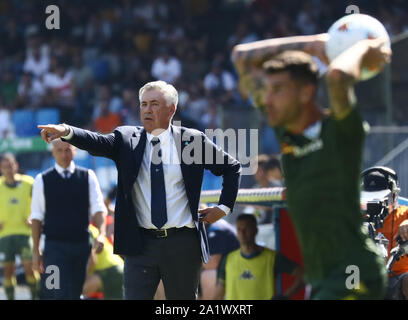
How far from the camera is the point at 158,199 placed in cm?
557

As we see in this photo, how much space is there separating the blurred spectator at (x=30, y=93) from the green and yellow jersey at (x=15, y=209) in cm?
716

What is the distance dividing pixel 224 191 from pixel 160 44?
13.2m

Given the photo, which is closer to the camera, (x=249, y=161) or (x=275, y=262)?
(x=275, y=262)

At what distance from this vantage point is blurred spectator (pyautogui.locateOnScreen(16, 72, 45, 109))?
17719 mm

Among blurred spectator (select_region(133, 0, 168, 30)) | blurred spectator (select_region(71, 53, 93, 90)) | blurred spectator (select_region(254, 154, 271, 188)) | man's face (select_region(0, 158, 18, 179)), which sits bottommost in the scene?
blurred spectator (select_region(254, 154, 271, 188))

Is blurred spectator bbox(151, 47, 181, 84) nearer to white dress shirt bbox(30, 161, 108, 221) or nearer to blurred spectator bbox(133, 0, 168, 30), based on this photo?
blurred spectator bbox(133, 0, 168, 30)

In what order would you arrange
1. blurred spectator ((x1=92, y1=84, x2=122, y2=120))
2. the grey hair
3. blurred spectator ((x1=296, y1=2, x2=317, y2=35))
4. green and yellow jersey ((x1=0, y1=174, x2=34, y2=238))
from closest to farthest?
the grey hair < green and yellow jersey ((x1=0, y1=174, x2=34, y2=238)) < blurred spectator ((x1=296, y1=2, x2=317, y2=35)) < blurred spectator ((x1=92, y1=84, x2=122, y2=120))

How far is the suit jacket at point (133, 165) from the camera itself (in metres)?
5.52

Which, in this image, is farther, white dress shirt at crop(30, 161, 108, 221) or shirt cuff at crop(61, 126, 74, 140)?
white dress shirt at crop(30, 161, 108, 221)

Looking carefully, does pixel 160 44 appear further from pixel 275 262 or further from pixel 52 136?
pixel 52 136

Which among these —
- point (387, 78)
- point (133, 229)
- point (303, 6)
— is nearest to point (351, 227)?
point (133, 229)

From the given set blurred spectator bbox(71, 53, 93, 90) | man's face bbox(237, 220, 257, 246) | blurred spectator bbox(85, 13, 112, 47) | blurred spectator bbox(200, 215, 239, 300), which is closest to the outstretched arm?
man's face bbox(237, 220, 257, 246)

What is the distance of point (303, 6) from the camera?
57.3ft

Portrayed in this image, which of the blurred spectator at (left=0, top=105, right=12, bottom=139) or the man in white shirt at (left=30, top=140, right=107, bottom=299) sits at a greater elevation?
the blurred spectator at (left=0, top=105, right=12, bottom=139)
